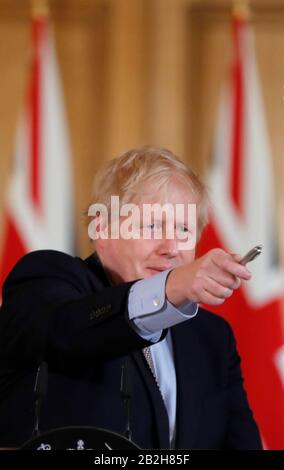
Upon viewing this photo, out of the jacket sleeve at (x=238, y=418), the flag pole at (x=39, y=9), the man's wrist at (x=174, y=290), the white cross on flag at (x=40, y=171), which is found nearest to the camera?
the man's wrist at (x=174, y=290)

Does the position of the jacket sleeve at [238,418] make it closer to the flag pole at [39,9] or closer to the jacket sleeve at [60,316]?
the jacket sleeve at [60,316]

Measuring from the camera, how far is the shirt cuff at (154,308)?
130cm

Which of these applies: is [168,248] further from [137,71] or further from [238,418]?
[137,71]

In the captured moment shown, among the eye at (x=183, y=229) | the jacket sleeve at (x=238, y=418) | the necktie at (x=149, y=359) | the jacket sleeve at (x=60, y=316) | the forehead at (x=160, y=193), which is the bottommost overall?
the jacket sleeve at (x=238, y=418)

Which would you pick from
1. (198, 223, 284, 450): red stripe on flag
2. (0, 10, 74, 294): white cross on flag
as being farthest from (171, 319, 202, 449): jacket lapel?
(0, 10, 74, 294): white cross on flag

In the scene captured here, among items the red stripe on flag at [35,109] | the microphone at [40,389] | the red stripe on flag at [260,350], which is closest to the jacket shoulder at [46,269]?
the microphone at [40,389]

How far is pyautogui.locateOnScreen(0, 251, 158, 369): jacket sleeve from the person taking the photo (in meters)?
1.35

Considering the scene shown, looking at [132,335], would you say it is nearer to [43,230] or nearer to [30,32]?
[43,230]

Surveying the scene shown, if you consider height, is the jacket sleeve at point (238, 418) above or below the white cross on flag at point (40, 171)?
below

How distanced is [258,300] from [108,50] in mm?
1180

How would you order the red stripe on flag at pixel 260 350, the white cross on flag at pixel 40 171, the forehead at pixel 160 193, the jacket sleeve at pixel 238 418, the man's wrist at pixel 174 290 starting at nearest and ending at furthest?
the man's wrist at pixel 174 290
the forehead at pixel 160 193
the jacket sleeve at pixel 238 418
the red stripe on flag at pixel 260 350
the white cross on flag at pixel 40 171

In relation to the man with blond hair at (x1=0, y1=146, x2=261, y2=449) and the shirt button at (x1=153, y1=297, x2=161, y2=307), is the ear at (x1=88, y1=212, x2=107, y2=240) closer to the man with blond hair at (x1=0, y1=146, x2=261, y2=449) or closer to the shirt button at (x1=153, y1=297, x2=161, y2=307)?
the man with blond hair at (x1=0, y1=146, x2=261, y2=449)

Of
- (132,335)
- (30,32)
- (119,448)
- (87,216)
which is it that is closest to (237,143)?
(30,32)

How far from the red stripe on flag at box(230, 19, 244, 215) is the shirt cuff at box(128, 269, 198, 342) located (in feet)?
6.90
